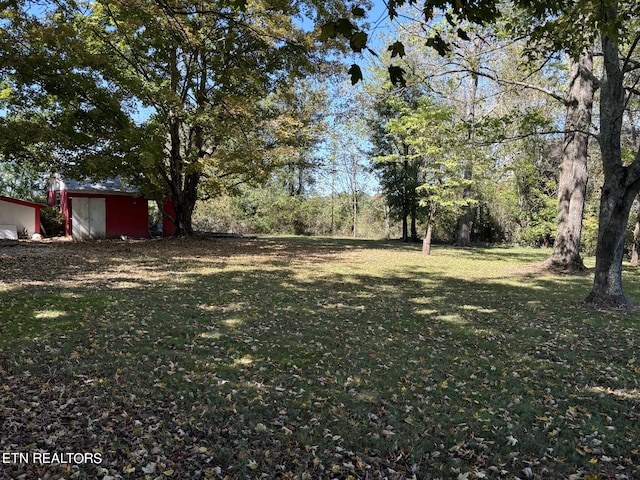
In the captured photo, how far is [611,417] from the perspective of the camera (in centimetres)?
349

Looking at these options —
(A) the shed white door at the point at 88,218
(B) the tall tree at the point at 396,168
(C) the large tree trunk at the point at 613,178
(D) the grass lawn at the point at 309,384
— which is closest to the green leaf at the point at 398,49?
(D) the grass lawn at the point at 309,384

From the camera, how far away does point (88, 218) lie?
19688 millimetres

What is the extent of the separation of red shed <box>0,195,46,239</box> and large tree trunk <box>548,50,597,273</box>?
21.6 metres

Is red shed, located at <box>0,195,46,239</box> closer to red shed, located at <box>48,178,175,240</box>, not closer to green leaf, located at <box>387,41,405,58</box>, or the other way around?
red shed, located at <box>48,178,175,240</box>

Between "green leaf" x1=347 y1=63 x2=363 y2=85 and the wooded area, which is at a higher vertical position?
the wooded area

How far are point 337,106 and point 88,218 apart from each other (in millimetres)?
12913

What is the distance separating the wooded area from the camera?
23.8ft

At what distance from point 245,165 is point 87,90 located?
6.11 metres

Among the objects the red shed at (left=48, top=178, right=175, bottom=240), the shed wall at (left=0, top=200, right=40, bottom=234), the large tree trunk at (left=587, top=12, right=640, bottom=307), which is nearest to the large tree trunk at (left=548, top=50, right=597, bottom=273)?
the large tree trunk at (left=587, top=12, right=640, bottom=307)

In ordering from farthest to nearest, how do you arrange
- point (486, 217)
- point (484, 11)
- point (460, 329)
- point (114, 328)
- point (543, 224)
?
point (486, 217), point (543, 224), point (460, 329), point (114, 328), point (484, 11)

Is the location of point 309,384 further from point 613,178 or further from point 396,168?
point 396,168

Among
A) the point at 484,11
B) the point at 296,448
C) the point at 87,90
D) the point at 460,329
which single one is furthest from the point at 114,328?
the point at 87,90

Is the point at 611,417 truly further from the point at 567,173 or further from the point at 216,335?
the point at 567,173

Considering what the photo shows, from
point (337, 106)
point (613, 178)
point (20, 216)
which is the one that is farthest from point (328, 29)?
point (20, 216)
